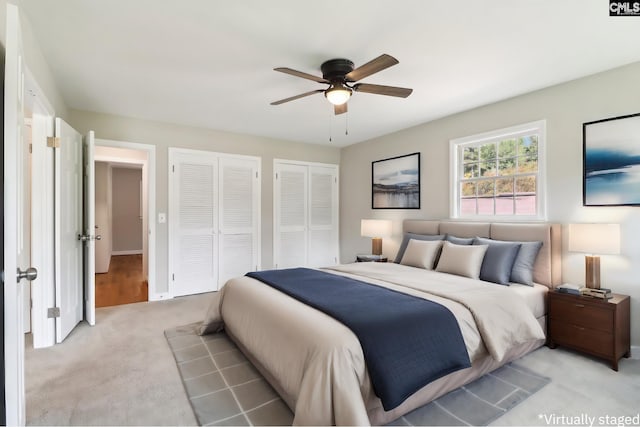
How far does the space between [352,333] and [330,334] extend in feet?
0.41

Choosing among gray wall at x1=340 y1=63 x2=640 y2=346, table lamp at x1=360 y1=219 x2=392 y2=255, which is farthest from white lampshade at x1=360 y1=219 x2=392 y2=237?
gray wall at x1=340 y1=63 x2=640 y2=346

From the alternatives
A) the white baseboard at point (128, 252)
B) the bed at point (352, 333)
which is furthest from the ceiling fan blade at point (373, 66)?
the white baseboard at point (128, 252)

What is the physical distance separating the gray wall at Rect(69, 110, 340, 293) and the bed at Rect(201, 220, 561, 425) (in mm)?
1988

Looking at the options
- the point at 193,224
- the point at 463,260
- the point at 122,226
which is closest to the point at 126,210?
the point at 122,226

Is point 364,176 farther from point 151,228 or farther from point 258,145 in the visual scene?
point 151,228

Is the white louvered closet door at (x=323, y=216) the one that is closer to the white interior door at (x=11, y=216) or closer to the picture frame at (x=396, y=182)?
the picture frame at (x=396, y=182)

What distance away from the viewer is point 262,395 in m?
2.07

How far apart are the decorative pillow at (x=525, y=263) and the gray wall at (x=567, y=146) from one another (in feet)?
1.02

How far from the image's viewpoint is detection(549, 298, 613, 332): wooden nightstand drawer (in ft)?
8.09

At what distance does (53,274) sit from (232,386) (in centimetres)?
201

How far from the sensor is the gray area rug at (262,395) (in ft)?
6.02

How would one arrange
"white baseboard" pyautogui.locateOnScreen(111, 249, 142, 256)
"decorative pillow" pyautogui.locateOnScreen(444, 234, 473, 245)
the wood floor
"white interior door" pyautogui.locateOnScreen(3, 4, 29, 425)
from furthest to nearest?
"white baseboard" pyautogui.locateOnScreen(111, 249, 142, 256), the wood floor, "decorative pillow" pyautogui.locateOnScreen(444, 234, 473, 245), "white interior door" pyautogui.locateOnScreen(3, 4, 29, 425)

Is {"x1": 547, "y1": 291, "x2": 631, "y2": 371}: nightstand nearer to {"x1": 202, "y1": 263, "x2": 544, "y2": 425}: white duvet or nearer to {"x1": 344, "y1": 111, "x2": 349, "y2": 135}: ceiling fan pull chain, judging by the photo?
{"x1": 202, "y1": 263, "x2": 544, "y2": 425}: white duvet

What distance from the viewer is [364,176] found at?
217 inches
